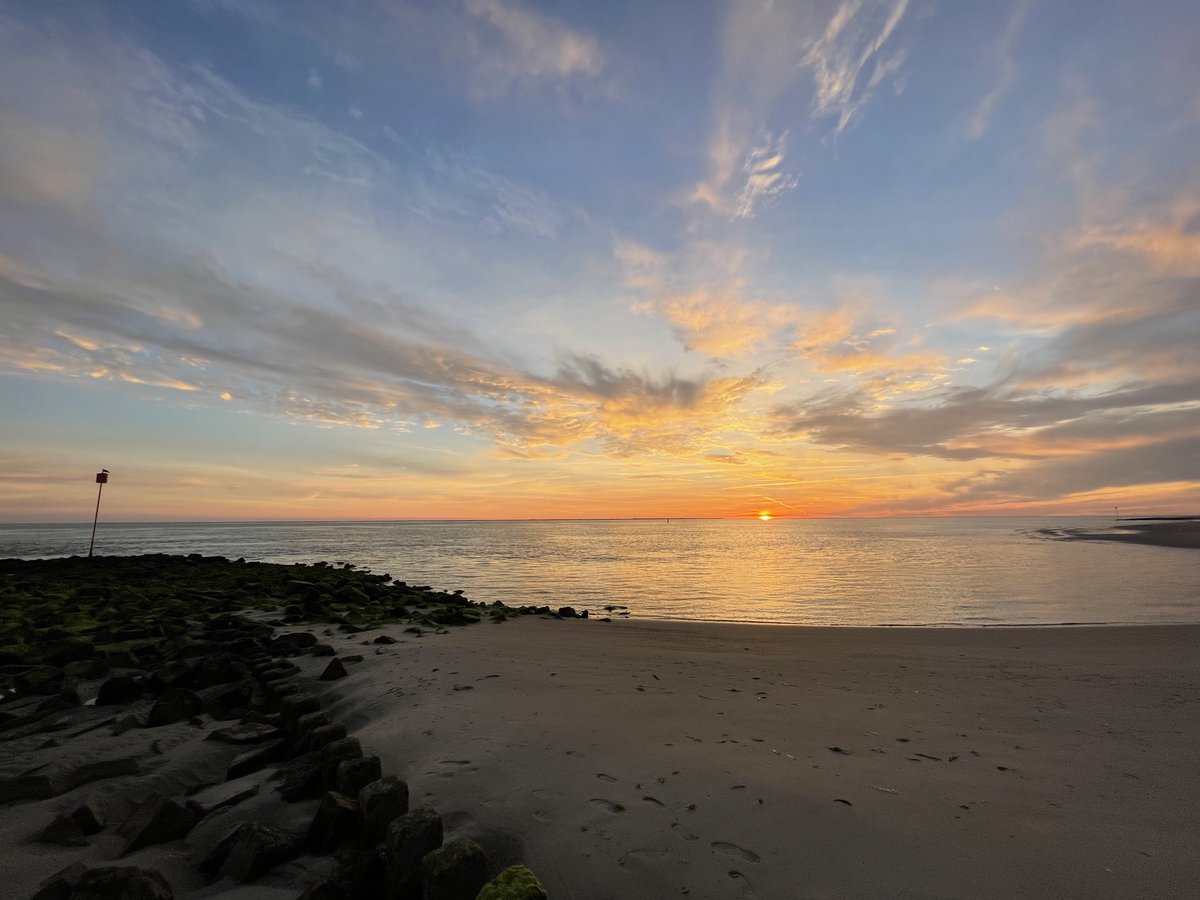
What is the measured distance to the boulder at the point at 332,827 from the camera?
12.4 feet

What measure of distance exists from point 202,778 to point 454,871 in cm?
388

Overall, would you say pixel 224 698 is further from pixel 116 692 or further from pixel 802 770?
pixel 802 770

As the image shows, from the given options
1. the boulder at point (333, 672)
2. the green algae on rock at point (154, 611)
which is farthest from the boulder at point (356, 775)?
the green algae on rock at point (154, 611)

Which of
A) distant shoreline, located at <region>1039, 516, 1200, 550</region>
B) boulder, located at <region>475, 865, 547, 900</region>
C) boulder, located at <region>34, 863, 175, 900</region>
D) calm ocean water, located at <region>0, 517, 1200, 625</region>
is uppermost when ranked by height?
distant shoreline, located at <region>1039, 516, 1200, 550</region>

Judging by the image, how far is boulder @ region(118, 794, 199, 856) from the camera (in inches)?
157

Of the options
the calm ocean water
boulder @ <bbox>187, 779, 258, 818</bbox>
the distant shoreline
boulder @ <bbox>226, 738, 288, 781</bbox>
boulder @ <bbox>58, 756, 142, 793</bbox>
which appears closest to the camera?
boulder @ <bbox>187, 779, 258, 818</bbox>

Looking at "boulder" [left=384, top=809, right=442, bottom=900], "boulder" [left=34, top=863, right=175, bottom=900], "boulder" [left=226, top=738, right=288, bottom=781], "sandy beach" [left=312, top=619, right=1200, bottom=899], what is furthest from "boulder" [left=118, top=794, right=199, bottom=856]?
"boulder" [left=384, top=809, right=442, bottom=900]

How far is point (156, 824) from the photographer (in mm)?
4043

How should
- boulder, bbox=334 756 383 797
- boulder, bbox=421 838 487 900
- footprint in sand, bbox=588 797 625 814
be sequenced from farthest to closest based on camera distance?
1. boulder, bbox=334 756 383 797
2. footprint in sand, bbox=588 797 625 814
3. boulder, bbox=421 838 487 900

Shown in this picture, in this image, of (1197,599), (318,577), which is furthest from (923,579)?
(318,577)

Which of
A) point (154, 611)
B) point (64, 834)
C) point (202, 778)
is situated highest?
point (154, 611)

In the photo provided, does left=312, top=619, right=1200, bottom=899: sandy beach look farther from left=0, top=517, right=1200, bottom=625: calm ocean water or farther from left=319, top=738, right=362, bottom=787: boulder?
left=0, top=517, right=1200, bottom=625: calm ocean water

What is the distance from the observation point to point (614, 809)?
4.10 metres

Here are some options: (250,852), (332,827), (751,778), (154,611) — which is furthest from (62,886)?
(154,611)
